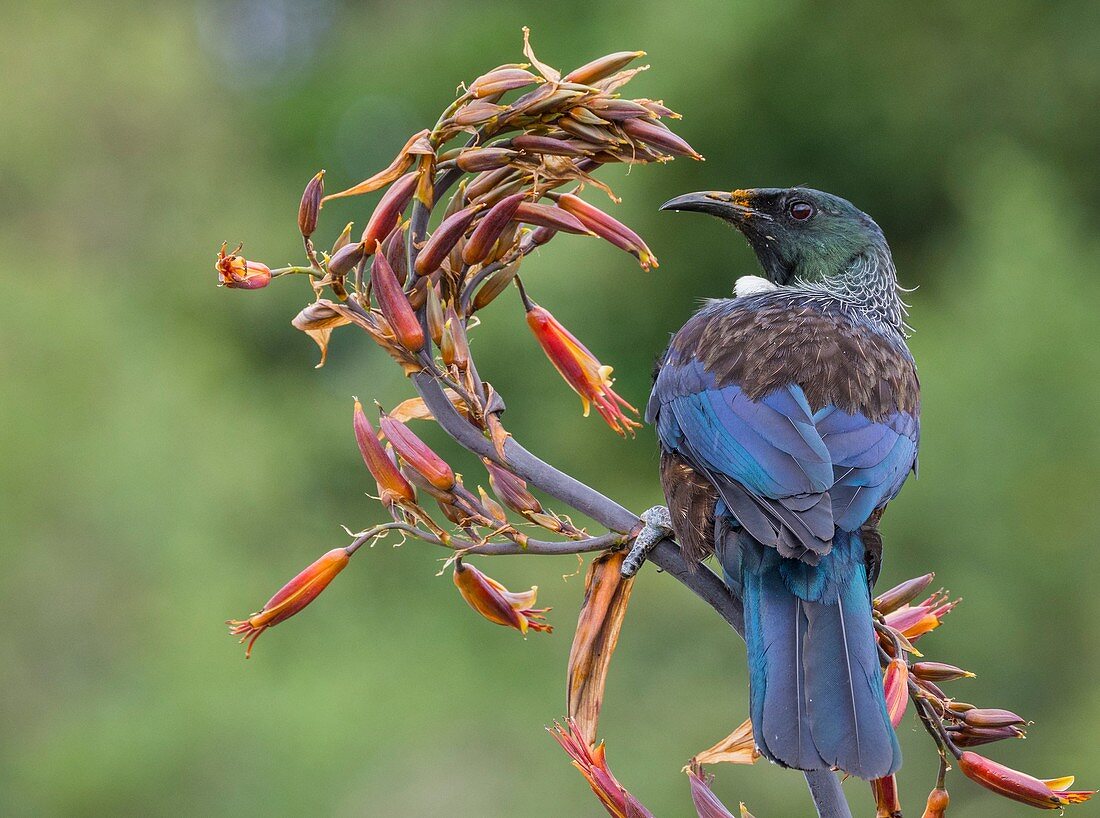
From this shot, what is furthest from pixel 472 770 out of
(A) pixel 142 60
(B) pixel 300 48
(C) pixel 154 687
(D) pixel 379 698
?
(B) pixel 300 48

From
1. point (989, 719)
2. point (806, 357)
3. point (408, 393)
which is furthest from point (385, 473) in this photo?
point (408, 393)

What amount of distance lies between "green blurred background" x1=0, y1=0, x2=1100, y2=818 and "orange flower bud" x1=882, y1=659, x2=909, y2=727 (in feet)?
11.3

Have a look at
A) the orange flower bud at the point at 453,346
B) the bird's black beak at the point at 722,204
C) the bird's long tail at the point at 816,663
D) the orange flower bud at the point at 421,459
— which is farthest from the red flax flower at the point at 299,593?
the bird's black beak at the point at 722,204

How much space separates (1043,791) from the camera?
156 centimetres

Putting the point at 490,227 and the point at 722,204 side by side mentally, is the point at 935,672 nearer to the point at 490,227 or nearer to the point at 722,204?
the point at 490,227

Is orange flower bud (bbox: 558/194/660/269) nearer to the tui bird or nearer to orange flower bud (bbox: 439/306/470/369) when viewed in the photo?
orange flower bud (bbox: 439/306/470/369)

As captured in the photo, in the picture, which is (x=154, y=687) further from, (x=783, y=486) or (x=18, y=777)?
(x=783, y=486)

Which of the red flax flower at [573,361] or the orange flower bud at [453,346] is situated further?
the red flax flower at [573,361]

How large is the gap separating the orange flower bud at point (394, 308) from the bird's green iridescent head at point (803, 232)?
137cm

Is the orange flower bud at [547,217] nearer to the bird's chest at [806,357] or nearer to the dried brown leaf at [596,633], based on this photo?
the dried brown leaf at [596,633]

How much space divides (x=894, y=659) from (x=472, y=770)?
4.09 metres

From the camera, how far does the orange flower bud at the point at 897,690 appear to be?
5.03ft

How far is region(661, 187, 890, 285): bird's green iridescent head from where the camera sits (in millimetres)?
2828

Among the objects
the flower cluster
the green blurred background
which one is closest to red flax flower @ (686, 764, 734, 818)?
the flower cluster
